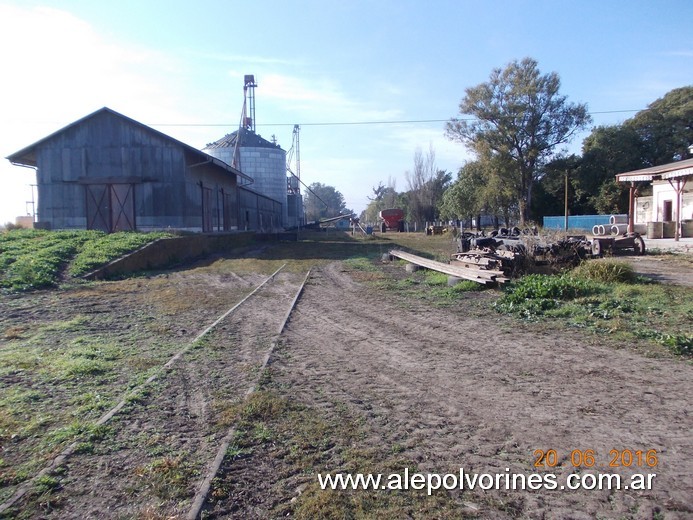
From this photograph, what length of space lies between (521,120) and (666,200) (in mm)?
17110

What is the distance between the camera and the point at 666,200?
32.0m

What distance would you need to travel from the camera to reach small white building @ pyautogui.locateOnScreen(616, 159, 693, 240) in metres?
24.4

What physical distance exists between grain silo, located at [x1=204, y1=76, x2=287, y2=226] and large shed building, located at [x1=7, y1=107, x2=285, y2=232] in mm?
24346

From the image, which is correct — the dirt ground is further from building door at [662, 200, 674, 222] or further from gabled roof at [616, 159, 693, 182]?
building door at [662, 200, 674, 222]

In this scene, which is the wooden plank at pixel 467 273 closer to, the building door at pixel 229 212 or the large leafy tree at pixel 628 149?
the building door at pixel 229 212

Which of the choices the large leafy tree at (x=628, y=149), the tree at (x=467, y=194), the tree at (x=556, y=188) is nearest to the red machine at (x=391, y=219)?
the tree at (x=467, y=194)

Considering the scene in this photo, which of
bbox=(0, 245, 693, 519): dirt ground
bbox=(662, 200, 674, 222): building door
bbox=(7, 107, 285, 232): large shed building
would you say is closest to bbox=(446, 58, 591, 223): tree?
bbox=(662, 200, 674, 222): building door

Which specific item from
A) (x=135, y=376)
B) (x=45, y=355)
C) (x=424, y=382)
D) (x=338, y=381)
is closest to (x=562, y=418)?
(x=424, y=382)

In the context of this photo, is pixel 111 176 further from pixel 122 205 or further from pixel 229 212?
pixel 229 212

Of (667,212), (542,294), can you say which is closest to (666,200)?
(667,212)

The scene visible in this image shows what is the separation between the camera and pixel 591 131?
49.6 m

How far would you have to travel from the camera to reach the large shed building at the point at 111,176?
2633 cm
